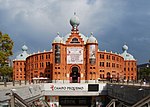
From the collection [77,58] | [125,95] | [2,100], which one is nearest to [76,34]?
[77,58]

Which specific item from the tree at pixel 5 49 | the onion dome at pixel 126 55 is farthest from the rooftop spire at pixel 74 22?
the tree at pixel 5 49

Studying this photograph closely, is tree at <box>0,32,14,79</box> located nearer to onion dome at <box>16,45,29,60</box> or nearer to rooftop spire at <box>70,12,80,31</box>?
rooftop spire at <box>70,12,80,31</box>

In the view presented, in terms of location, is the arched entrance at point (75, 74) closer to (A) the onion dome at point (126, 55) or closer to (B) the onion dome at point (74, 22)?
→ (B) the onion dome at point (74, 22)

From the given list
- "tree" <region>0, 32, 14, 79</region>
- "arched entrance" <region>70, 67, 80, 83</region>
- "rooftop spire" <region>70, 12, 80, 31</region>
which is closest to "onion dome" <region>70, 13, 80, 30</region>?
"rooftop spire" <region>70, 12, 80, 31</region>

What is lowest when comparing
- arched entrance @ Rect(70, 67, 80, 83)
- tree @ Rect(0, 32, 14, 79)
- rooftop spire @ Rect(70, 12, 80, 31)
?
arched entrance @ Rect(70, 67, 80, 83)

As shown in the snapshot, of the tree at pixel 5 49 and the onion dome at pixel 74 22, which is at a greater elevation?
the onion dome at pixel 74 22

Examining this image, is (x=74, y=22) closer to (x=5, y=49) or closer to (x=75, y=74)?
(x=75, y=74)

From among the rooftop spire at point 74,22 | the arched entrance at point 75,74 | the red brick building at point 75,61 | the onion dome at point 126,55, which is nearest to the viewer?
the red brick building at point 75,61

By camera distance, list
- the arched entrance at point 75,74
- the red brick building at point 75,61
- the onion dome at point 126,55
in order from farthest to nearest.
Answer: the onion dome at point 126,55 < the arched entrance at point 75,74 < the red brick building at point 75,61

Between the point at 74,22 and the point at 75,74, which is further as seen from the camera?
the point at 74,22

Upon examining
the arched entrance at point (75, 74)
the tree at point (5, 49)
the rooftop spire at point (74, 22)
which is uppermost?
the rooftop spire at point (74, 22)

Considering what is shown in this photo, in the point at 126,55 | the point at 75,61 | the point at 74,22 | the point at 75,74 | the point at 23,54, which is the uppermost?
the point at 74,22

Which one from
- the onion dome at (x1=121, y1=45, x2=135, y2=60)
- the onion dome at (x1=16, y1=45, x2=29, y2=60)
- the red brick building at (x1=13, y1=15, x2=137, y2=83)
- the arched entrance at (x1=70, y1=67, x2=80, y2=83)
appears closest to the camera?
the red brick building at (x1=13, y1=15, x2=137, y2=83)

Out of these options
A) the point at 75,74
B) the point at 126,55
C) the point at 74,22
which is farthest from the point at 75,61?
the point at 126,55
